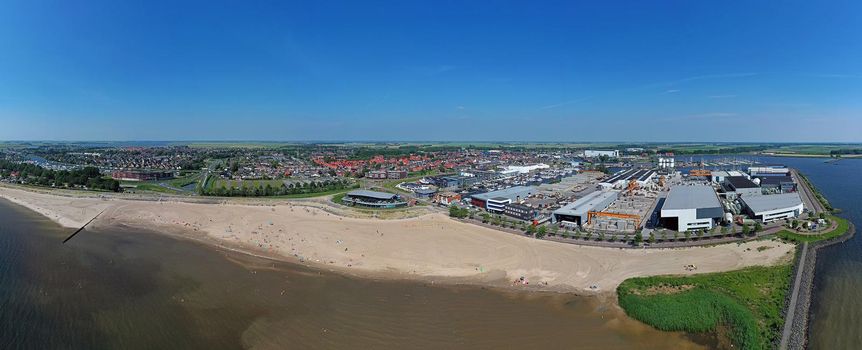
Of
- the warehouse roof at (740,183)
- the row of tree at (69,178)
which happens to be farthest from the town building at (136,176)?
the warehouse roof at (740,183)

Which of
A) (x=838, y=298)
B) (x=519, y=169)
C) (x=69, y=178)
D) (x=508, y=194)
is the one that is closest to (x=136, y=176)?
(x=69, y=178)

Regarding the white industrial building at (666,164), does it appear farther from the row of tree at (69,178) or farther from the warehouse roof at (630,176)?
the row of tree at (69,178)

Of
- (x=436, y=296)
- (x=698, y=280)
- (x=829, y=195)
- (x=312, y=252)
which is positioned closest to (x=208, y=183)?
(x=312, y=252)

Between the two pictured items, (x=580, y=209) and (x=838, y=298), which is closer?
(x=838, y=298)

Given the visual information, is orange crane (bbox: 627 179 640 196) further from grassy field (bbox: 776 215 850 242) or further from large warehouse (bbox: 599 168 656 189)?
grassy field (bbox: 776 215 850 242)

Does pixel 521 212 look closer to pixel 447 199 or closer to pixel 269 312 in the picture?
pixel 447 199

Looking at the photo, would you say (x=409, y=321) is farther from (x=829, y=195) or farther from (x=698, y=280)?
(x=829, y=195)
